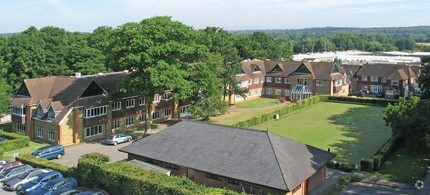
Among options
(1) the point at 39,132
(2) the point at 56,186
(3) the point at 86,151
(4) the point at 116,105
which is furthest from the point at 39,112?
(2) the point at 56,186

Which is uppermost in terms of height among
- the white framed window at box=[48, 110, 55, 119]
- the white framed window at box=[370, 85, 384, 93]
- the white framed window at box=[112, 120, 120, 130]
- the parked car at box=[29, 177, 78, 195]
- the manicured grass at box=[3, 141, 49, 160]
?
the white framed window at box=[370, 85, 384, 93]

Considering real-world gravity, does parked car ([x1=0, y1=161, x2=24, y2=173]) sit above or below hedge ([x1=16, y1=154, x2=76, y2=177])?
below

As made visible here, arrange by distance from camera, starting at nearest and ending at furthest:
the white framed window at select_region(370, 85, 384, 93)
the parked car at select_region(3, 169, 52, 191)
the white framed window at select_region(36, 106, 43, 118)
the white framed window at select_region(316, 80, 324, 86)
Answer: the parked car at select_region(3, 169, 52, 191) → the white framed window at select_region(36, 106, 43, 118) → the white framed window at select_region(316, 80, 324, 86) → the white framed window at select_region(370, 85, 384, 93)

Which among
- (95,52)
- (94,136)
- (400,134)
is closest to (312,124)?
(400,134)

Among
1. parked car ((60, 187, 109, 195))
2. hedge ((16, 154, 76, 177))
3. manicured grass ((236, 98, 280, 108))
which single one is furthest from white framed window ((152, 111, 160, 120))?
parked car ((60, 187, 109, 195))

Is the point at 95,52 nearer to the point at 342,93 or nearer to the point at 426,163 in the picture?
the point at 342,93

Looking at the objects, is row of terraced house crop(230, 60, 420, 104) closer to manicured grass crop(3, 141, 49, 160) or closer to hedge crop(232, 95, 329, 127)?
hedge crop(232, 95, 329, 127)

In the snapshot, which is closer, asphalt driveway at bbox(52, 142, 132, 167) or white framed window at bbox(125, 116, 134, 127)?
asphalt driveway at bbox(52, 142, 132, 167)

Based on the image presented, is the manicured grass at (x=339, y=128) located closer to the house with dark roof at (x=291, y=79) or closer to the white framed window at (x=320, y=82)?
the house with dark roof at (x=291, y=79)
